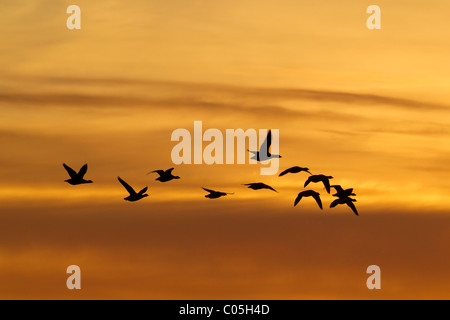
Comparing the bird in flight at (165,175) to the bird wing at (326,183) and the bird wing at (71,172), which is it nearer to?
the bird wing at (71,172)

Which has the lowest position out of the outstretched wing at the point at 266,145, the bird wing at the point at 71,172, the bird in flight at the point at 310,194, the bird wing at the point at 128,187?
the bird in flight at the point at 310,194

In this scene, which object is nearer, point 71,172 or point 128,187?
point 71,172

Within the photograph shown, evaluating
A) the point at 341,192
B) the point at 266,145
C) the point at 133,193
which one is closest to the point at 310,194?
the point at 341,192

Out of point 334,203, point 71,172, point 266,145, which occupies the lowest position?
point 334,203

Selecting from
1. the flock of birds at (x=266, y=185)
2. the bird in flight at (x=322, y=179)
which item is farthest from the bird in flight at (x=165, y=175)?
the bird in flight at (x=322, y=179)

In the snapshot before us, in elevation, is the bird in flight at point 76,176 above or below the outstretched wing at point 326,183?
above

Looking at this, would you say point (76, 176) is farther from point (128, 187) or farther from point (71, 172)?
point (128, 187)
